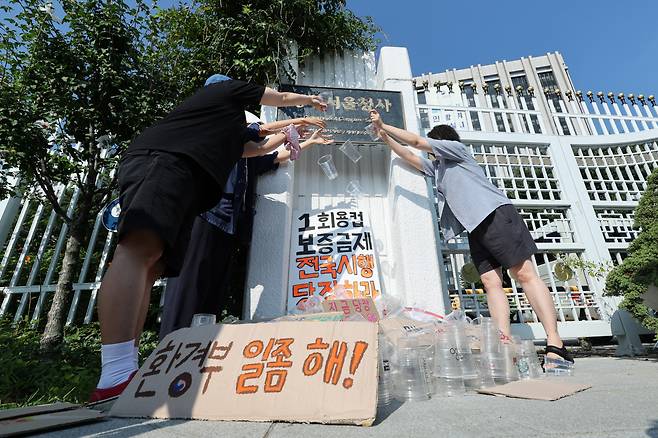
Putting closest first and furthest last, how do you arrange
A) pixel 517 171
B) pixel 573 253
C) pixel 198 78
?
pixel 198 78 < pixel 573 253 < pixel 517 171

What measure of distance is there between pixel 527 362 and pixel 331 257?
5.23 ft

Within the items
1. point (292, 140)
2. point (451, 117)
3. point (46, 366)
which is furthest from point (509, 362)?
point (451, 117)

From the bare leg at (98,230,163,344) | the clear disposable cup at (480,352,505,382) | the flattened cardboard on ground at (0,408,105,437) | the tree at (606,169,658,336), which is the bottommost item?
the flattened cardboard on ground at (0,408,105,437)

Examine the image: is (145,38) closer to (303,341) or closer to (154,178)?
(154,178)

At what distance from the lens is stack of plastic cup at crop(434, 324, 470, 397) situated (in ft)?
4.25

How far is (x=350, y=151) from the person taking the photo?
336 cm

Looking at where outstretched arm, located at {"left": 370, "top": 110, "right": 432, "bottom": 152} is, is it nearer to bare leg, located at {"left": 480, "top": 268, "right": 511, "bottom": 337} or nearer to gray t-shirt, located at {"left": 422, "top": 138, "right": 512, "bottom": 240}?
gray t-shirt, located at {"left": 422, "top": 138, "right": 512, "bottom": 240}

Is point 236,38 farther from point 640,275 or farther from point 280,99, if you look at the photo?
point 640,275

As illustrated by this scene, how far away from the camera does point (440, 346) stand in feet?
4.55

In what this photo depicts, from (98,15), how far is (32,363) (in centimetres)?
263

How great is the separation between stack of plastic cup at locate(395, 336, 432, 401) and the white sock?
97cm

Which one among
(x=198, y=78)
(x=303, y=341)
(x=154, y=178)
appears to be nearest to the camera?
(x=303, y=341)

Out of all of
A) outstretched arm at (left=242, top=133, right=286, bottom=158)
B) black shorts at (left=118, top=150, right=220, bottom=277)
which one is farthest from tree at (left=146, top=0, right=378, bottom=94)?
black shorts at (left=118, top=150, right=220, bottom=277)

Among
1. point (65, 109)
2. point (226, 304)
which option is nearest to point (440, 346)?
point (226, 304)
